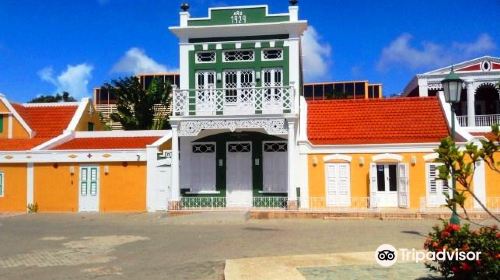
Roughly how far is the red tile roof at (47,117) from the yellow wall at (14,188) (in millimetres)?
4262

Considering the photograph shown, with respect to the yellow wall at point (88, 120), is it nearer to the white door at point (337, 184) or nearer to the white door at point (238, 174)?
the white door at point (238, 174)

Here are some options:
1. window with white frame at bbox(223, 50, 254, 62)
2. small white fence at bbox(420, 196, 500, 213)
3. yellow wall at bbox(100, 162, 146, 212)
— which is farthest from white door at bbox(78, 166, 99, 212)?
small white fence at bbox(420, 196, 500, 213)

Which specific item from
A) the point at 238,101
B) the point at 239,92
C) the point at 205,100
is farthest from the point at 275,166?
the point at 205,100

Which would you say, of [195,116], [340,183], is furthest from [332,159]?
[195,116]

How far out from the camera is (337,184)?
2022 centimetres

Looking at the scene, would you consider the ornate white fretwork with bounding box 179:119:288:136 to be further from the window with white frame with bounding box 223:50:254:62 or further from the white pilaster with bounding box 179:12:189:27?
the white pilaster with bounding box 179:12:189:27

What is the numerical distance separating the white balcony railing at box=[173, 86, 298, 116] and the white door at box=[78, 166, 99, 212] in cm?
454

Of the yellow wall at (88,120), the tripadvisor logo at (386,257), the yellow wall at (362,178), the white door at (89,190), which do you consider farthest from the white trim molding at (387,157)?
the yellow wall at (88,120)

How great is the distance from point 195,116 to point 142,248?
906cm

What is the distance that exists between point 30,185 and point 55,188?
1131mm

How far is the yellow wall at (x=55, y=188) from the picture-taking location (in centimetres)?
2183

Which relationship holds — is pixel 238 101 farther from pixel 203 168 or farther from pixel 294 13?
pixel 294 13

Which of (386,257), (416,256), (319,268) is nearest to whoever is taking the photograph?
(319,268)

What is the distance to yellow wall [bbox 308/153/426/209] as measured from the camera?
64.3 feet
